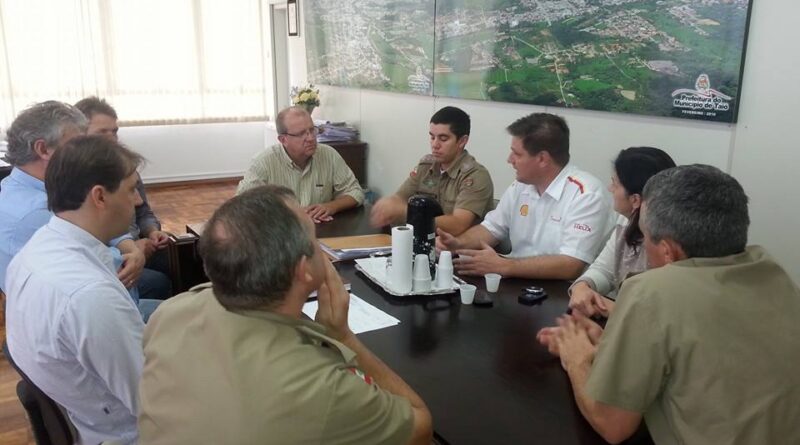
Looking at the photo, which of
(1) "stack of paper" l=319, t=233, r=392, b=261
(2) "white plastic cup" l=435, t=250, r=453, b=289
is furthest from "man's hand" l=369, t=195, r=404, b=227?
(2) "white plastic cup" l=435, t=250, r=453, b=289

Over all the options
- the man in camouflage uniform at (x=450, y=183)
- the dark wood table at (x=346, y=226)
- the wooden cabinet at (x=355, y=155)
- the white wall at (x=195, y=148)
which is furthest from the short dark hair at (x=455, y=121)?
the white wall at (x=195, y=148)

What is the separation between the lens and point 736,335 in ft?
3.68

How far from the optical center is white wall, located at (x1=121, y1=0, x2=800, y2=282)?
238cm

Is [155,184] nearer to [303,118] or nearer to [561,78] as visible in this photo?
[303,118]

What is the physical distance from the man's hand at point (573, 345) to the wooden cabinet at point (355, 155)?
3.91m

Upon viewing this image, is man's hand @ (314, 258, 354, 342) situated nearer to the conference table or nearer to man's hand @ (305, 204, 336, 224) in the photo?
the conference table

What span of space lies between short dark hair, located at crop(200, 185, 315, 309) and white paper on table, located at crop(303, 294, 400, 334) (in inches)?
24.2

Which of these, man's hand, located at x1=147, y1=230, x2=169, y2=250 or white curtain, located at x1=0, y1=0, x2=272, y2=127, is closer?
man's hand, located at x1=147, y1=230, x2=169, y2=250

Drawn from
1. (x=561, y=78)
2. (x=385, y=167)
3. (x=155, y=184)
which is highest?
(x=561, y=78)

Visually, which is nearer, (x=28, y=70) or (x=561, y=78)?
(x=561, y=78)

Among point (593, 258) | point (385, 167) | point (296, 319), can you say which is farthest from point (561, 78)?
point (296, 319)

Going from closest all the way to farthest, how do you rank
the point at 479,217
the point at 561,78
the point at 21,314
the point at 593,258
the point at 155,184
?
the point at 21,314 < the point at 593,258 < the point at 479,217 < the point at 561,78 < the point at 155,184

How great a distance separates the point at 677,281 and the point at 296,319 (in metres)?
0.71

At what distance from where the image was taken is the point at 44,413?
1.42 m
